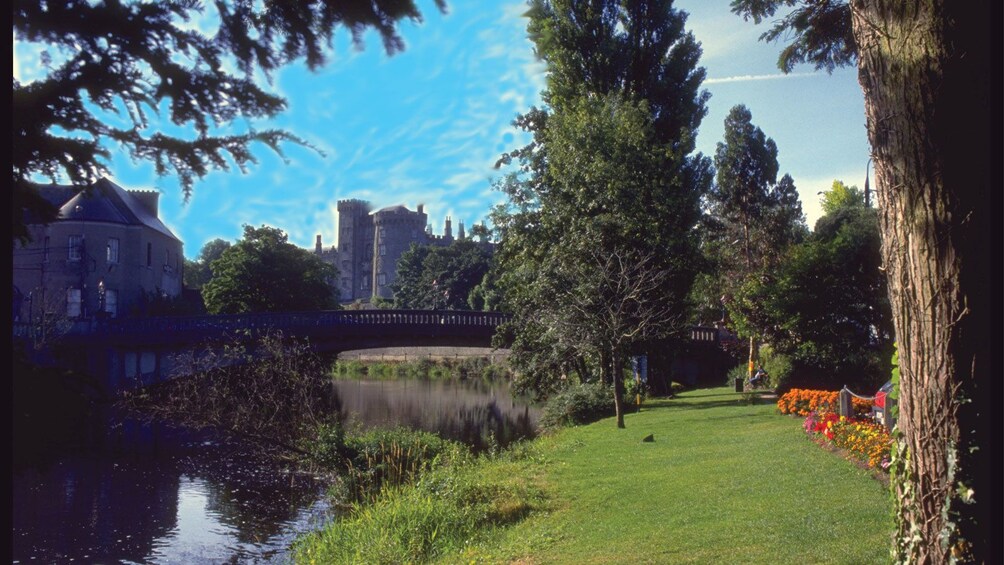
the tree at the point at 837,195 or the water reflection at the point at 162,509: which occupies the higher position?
the tree at the point at 837,195

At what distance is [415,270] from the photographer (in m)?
76.8

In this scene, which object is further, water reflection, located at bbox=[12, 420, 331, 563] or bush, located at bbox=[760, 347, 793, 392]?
bush, located at bbox=[760, 347, 793, 392]

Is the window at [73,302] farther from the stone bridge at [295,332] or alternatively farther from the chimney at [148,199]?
the stone bridge at [295,332]

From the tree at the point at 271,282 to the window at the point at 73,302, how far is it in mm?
10841

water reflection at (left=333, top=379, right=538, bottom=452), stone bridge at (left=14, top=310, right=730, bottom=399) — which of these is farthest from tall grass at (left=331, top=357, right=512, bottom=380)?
stone bridge at (left=14, top=310, right=730, bottom=399)

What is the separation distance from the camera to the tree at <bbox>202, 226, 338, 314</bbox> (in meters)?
20.7

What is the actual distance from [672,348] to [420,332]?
12262mm

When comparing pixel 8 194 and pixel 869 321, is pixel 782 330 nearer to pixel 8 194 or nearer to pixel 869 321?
pixel 869 321

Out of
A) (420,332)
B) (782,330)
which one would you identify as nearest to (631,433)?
(782,330)

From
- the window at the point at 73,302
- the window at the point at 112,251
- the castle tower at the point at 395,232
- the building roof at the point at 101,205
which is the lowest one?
the window at the point at 73,302

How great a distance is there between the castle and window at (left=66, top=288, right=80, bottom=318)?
6.95 ft

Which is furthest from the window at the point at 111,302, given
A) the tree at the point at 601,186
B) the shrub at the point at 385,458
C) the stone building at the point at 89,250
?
the tree at the point at 601,186

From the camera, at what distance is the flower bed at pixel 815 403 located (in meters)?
17.6

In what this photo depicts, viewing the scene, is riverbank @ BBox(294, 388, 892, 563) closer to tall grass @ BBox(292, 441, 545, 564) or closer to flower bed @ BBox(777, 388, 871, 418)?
tall grass @ BBox(292, 441, 545, 564)
